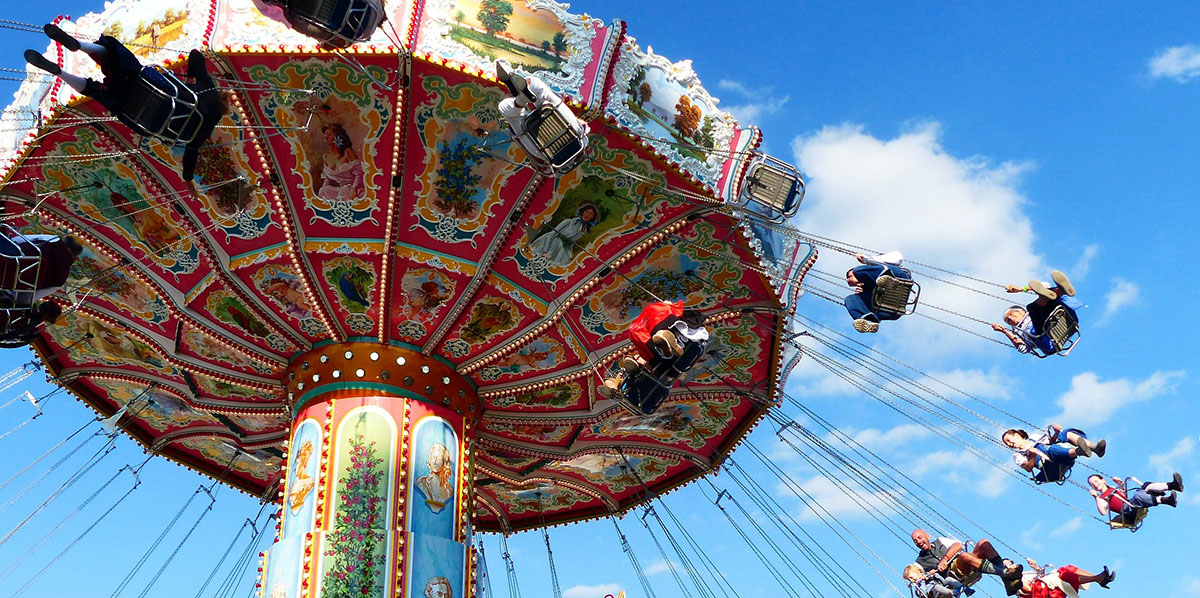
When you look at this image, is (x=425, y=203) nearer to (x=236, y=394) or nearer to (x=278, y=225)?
(x=278, y=225)

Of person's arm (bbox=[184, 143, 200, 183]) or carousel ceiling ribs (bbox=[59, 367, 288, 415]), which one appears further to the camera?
carousel ceiling ribs (bbox=[59, 367, 288, 415])

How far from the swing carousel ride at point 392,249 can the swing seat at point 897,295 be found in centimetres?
118

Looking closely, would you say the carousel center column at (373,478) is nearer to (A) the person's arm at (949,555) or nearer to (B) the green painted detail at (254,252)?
(B) the green painted detail at (254,252)

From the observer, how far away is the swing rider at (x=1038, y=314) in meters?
11.9

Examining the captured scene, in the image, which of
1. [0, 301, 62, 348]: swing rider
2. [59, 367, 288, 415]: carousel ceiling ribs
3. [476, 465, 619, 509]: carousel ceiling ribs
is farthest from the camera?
[476, 465, 619, 509]: carousel ceiling ribs

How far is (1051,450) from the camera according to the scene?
40.5 feet

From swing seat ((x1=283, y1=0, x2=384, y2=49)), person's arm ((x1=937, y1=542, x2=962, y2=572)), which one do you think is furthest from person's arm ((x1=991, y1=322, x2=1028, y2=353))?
swing seat ((x1=283, y1=0, x2=384, y2=49))

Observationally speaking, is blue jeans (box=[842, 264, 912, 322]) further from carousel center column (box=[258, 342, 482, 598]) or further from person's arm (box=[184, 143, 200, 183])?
person's arm (box=[184, 143, 200, 183])

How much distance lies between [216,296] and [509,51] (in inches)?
200

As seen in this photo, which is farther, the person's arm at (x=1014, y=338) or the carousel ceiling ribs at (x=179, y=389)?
the carousel ceiling ribs at (x=179, y=389)

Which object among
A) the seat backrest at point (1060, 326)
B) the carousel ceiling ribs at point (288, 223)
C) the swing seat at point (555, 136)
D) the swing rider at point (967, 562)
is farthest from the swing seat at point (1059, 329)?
the carousel ceiling ribs at point (288, 223)

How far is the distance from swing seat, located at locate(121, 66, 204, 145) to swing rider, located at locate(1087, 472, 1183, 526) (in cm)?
1049

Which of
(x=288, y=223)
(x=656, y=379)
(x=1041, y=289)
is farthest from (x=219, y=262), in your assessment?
(x=1041, y=289)

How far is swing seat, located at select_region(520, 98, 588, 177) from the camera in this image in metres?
9.93
